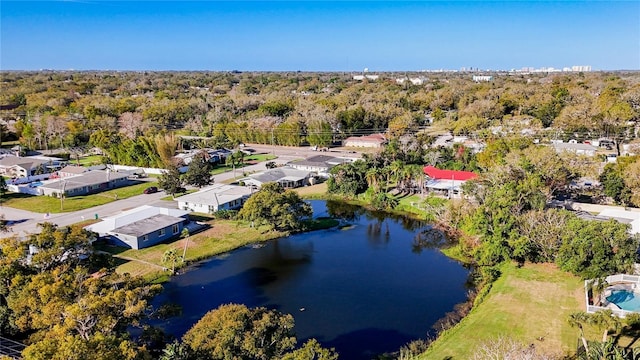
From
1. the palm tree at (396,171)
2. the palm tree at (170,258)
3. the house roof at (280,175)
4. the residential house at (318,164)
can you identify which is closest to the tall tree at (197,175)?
the house roof at (280,175)

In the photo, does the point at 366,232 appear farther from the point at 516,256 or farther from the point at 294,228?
the point at 516,256

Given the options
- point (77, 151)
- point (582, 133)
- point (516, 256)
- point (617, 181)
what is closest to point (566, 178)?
point (617, 181)

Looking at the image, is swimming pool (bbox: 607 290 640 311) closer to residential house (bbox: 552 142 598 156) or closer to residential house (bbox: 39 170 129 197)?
residential house (bbox: 552 142 598 156)

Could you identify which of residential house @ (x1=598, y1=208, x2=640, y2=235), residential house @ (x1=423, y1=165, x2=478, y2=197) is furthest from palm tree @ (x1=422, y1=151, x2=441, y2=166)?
residential house @ (x1=598, y1=208, x2=640, y2=235)

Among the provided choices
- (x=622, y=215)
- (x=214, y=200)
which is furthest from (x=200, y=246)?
(x=622, y=215)

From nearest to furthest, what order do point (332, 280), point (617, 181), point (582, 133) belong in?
point (332, 280), point (617, 181), point (582, 133)
